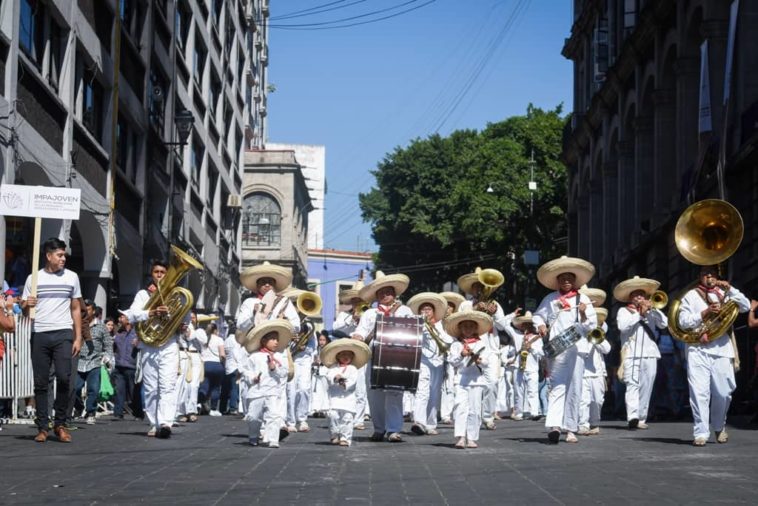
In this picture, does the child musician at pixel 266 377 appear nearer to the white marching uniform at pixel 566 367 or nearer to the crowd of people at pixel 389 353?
the crowd of people at pixel 389 353

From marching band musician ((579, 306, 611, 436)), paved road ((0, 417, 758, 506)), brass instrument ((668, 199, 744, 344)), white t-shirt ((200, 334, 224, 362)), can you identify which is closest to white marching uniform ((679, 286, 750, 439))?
brass instrument ((668, 199, 744, 344))

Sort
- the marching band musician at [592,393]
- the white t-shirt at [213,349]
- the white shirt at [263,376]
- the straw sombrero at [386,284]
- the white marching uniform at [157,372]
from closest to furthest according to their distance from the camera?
1. the white shirt at [263,376]
2. the white marching uniform at [157,372]
3. the straw sombrero at [386,284]
4. the marching band musician at [592,393]
5. the white t-shirt at [213,349]

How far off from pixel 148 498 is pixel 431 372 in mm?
9685

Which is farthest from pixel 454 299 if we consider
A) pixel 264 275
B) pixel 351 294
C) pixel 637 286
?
pixel 264 275

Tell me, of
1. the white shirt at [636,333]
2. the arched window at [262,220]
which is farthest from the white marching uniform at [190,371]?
the arched window at [262,220]

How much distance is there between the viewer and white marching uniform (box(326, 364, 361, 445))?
1539 cm

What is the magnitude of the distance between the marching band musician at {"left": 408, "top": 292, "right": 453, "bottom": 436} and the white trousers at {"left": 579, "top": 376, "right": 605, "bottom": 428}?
1832 millimetres

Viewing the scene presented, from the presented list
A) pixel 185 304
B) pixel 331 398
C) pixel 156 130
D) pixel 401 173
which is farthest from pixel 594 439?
pixel 401 173

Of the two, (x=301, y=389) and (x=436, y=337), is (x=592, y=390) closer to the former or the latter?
(x=436, y=337)

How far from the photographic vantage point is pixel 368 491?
32.6ft

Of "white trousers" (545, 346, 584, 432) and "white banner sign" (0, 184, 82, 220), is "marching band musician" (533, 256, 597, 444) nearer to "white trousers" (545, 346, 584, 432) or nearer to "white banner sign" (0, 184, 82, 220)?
"white trousers" (545, 346, 584, 432)

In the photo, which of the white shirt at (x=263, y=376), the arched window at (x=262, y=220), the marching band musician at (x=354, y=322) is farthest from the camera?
the arched window at (x=262, y=220)

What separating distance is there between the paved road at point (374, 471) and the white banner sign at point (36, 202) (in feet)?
8.06

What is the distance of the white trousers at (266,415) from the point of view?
1498cm
